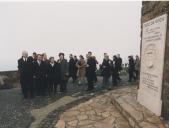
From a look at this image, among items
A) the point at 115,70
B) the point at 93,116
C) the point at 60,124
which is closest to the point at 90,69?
the point at 115,70

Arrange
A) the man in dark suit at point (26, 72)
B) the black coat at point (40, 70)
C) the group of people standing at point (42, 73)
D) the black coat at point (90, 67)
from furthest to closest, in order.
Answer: the black coat at point (90, 67) → the black coat at point (40, 70) → the group of people standing at point (42, 73) → the man in dark suit at point (26, 72)

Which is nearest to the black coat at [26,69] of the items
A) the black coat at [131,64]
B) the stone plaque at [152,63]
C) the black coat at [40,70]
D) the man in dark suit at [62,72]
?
the black coat at [40,70]

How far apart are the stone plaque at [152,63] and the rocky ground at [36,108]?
1.41 metres

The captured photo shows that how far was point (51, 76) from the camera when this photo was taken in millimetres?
12617

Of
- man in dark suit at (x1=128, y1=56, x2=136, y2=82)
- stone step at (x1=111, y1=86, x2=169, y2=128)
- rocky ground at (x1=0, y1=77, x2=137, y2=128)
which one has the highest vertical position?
man in dark suit at (x1=128, y1=56, x2=136, y2=82)

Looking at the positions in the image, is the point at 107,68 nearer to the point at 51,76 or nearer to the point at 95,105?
the point at 51,76

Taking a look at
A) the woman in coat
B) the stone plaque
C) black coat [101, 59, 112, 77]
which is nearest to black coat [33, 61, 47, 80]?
the woman in coat

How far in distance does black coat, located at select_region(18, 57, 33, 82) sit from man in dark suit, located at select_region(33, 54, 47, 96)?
0.75ft

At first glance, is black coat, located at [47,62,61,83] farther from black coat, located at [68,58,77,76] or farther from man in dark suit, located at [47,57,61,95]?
black coat, located at [68,58,77,76]

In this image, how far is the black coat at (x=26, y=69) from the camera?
38.8ft

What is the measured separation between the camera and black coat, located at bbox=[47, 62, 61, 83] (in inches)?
492

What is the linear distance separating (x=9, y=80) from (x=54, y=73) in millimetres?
5232

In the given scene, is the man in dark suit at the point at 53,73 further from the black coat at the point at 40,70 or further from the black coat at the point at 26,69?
the black coat at the point at 26,69

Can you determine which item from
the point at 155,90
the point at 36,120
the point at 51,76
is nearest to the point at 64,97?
the point at 51,76
